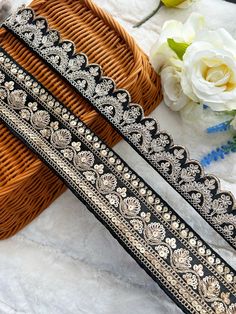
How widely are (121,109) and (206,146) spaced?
0.54 feet

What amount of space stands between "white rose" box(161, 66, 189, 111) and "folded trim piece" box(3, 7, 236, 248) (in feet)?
0.32

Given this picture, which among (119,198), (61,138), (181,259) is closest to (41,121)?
(61,138)

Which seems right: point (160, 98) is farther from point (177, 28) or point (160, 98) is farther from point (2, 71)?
point (2, 71)

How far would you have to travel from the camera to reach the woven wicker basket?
0.77m

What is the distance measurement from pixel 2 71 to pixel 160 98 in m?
0.25

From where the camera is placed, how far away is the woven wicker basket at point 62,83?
77cm

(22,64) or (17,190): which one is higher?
(22,64)

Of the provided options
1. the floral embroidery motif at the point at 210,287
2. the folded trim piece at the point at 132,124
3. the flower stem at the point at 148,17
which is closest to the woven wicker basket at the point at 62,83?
the folded trim piece at the point at 132,124

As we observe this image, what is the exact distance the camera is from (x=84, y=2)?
875 mm

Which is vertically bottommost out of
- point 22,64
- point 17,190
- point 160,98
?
point 17,190

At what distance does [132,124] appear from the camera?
2.55ft

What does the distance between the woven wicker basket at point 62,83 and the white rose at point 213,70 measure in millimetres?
77

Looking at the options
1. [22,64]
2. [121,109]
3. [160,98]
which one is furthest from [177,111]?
[22,64]

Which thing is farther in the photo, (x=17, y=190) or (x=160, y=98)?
(x=160, y=98)
